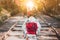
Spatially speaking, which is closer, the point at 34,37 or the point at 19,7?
the point at 34,37

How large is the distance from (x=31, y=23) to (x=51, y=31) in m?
0.48

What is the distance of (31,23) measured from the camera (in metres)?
4.51

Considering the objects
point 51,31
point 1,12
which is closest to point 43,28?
point 51,31

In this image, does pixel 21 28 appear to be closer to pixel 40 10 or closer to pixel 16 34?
pixel 16 34

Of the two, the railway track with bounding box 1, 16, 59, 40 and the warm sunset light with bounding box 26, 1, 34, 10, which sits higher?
the warm sunset light with bounding box 26, 1, 34, 10

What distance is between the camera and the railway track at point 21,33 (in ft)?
A: 15.0

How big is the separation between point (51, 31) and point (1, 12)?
1109 mm

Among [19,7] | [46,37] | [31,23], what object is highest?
[19,7]

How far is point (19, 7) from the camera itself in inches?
187

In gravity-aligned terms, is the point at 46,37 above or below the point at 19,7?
below

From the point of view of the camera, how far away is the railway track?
4586 mm

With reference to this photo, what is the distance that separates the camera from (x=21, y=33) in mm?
4633

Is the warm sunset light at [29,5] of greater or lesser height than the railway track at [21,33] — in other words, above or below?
above

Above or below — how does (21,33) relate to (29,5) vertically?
below
